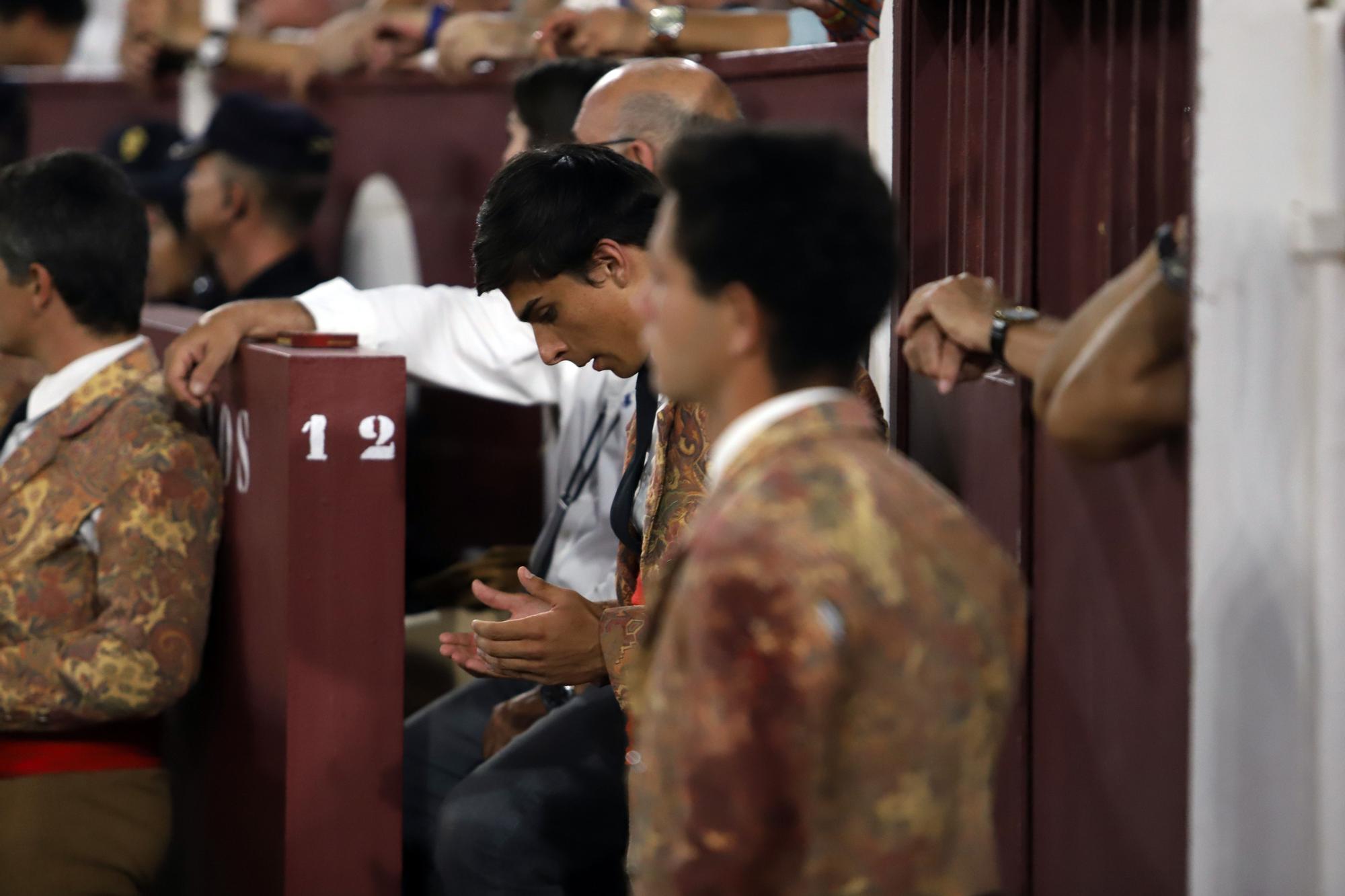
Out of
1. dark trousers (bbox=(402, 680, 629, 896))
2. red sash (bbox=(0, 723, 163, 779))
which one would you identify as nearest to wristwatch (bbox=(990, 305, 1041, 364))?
dark trousers (bbox=(402, 680, 629, 896))

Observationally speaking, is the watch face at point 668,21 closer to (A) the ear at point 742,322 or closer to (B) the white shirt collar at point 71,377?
(B) the white shirt collar at point 71,377

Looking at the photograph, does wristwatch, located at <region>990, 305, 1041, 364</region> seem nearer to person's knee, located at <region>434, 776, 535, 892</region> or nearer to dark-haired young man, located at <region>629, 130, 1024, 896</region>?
dark-haired young man, located at <region>629, 130, 1024, 896</region>

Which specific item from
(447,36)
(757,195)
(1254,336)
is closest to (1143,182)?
(1254,336)

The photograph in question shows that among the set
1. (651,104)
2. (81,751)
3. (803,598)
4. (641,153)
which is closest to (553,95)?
(651,104)

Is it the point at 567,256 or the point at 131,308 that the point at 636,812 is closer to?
the point at 567,256

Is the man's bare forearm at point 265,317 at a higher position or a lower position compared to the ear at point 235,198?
lower

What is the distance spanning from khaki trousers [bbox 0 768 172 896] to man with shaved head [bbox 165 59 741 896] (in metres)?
0.47

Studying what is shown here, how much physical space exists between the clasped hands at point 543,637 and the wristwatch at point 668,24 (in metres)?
1.98

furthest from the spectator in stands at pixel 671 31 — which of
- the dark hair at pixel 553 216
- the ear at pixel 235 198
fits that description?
the dark hair at pixel 553 216

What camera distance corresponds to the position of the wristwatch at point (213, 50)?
6.13 meters

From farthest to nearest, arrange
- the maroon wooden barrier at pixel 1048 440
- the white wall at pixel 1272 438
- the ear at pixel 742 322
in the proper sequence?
the maroon wooden barrier at pixel 1048 440 → the white wall at pixel 1272 438 → the ear at pixel 742 322

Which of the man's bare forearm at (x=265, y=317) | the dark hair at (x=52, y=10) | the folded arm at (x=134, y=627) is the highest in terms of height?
the dark hair at (x=52, y=10)

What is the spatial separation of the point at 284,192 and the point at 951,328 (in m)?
3.46

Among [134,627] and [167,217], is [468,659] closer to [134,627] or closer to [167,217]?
[134,627]
